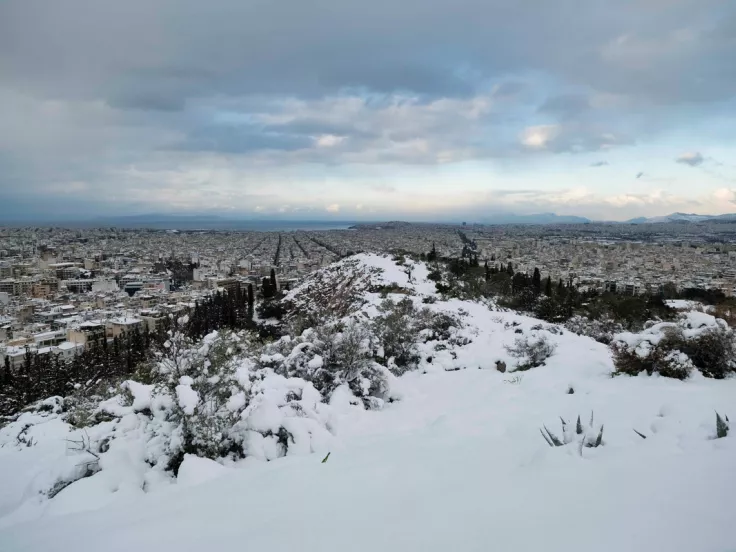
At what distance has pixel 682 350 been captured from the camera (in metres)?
5.58

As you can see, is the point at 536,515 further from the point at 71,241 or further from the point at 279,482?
the point at 71,241

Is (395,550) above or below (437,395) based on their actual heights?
above

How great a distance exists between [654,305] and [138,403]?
25.2 m

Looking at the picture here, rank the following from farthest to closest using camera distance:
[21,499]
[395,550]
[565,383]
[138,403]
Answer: [565,383], [138,403], [21,499], [395,550]

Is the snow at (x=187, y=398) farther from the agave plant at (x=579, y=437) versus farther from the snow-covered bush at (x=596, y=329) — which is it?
the snow-covered bush at (x=596, y=329)

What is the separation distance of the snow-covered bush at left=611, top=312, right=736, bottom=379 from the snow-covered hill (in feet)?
0.88

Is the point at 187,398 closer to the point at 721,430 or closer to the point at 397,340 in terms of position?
the point at 721,430

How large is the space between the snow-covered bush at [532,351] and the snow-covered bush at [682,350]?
1.80 metres

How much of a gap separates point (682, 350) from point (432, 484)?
4.73m

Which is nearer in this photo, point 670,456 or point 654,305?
point 670,456

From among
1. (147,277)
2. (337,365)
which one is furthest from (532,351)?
(147,277)

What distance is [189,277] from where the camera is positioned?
70.6m

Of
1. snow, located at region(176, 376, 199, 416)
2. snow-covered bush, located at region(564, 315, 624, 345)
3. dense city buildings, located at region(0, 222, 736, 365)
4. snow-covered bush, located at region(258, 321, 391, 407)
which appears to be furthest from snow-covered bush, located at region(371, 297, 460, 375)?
dense city buildings, located at region(0, 222, 736, 365)

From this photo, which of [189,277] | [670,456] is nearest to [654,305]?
[670,456]
